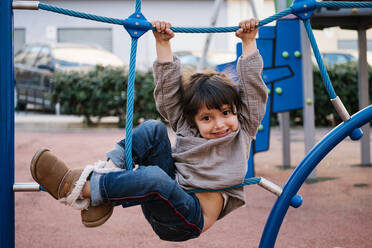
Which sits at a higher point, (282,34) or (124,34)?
(124,34)

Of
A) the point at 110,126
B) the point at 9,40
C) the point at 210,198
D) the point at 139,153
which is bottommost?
the point at 110,126

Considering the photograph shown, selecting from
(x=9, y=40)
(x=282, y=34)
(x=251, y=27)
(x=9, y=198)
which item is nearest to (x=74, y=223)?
(x=9, y=198)

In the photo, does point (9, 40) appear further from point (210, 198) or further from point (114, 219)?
point (114, 219)

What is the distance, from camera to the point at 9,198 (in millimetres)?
1099

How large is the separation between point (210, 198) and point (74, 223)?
1.01m

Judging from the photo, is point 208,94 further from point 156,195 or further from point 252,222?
point 252,222

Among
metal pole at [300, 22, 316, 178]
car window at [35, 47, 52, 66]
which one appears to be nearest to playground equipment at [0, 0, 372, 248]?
metal pole at [300, 22, 316, 178]

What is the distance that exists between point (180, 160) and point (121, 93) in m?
4.58

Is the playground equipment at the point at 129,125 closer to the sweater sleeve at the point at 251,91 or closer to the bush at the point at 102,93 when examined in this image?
the sweater sleeve at the point at 251,91

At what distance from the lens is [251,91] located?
125 cm

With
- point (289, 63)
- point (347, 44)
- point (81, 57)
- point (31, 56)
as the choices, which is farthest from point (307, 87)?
point (347, 44)

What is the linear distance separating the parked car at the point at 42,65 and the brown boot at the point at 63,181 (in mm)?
5836

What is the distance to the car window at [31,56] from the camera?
7.02 m

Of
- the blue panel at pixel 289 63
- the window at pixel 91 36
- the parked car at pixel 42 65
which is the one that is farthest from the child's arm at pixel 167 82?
the window at pixel 91 36
